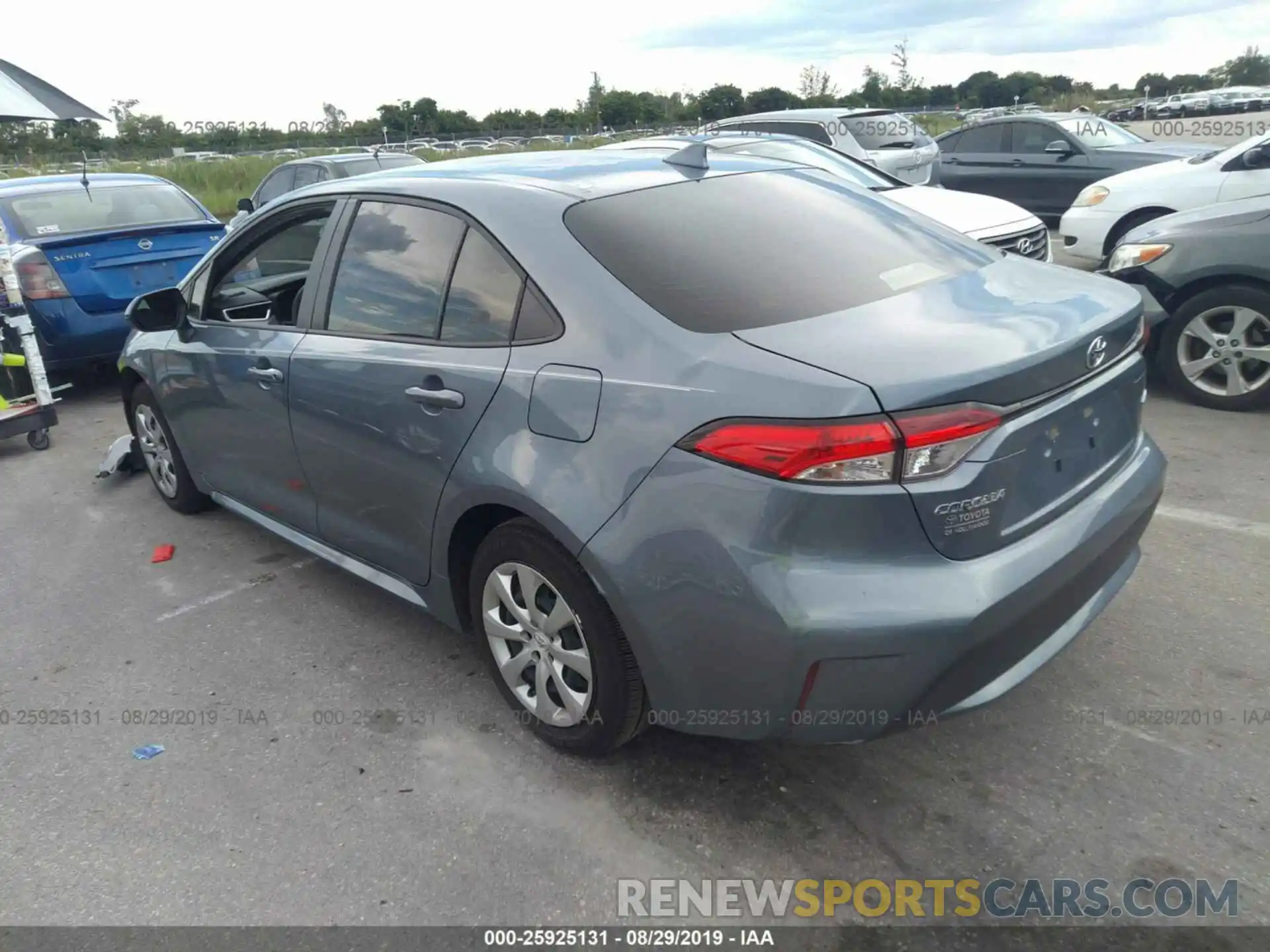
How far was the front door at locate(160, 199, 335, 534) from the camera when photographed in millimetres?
3648

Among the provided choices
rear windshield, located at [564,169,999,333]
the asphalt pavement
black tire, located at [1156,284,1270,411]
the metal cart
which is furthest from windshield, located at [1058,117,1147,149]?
the metal cart

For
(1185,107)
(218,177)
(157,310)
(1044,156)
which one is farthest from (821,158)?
(1185,107)

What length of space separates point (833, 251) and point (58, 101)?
19.3ft

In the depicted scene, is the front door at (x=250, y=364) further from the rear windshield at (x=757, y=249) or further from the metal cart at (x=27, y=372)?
the metal cart at (x=27, y=372)

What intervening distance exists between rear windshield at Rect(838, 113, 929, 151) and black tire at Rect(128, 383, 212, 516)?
28.6 feet

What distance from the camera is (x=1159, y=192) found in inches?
326

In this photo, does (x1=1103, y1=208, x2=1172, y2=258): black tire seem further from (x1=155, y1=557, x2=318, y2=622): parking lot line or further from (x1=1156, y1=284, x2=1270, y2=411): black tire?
(x1=155, y1=557, x2=318, y2=622): parking lot line

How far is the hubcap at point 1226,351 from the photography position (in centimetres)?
532

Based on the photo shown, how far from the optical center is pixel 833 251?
113 inches

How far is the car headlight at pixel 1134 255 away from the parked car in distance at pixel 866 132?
527 centimetres

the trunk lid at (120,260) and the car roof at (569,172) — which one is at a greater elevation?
the car roof at (569,172)

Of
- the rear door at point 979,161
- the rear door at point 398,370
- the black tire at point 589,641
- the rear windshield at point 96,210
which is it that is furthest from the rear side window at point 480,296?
the rear door at point 979,161

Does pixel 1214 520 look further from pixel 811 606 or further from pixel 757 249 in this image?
pixel 811 606

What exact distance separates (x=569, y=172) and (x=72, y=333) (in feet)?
18.3
